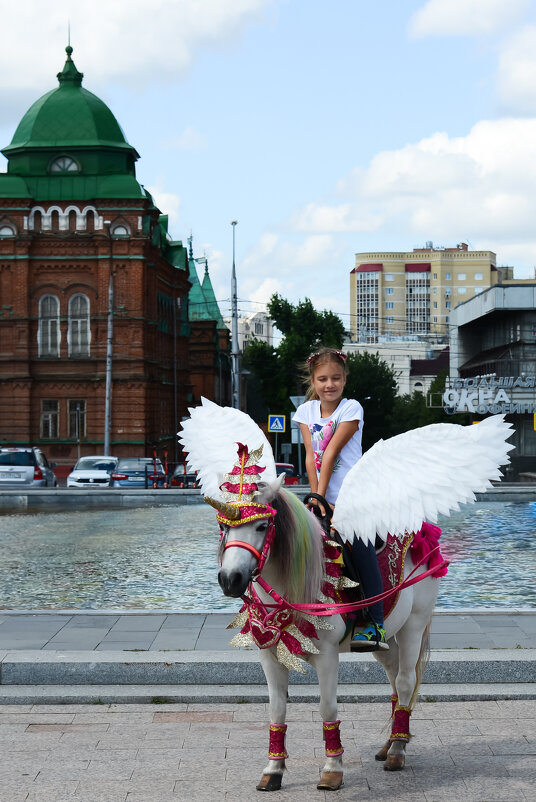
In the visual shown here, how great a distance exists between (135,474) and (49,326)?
20.2 meters

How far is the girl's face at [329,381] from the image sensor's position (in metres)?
6.28

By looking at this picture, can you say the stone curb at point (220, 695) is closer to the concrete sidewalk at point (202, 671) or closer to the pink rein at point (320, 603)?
the concrete sidewalk at point (202, 671)

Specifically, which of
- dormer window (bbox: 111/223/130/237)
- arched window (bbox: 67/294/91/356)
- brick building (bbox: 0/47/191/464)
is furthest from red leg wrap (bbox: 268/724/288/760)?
arched window (bbox: 67/294/91/356)

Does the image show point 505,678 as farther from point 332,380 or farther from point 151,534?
point 151,534

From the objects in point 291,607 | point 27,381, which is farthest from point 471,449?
point 27,381

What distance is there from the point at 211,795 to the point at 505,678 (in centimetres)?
330

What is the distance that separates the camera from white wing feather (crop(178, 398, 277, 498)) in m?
6.13

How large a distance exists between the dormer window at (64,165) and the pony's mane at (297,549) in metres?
53.9

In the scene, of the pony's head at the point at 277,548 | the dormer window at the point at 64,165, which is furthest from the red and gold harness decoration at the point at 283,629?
the dormer window at the point at 64,165

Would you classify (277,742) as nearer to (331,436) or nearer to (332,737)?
(332,737)

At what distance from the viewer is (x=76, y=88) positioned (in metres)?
59.8

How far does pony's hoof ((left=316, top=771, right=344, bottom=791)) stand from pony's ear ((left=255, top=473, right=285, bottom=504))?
5.31 feet

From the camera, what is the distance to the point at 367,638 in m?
6.04

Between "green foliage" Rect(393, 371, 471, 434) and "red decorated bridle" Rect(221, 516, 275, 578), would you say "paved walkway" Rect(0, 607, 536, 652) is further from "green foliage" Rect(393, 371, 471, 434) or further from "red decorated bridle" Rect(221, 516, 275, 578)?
"green foliage" Rect(393, 371, 471, 434)
